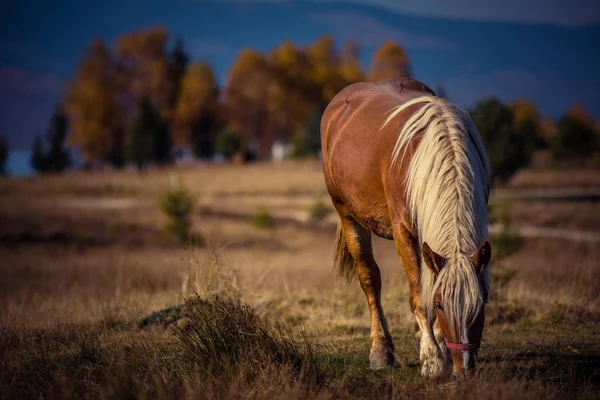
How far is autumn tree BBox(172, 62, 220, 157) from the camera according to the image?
219 feet

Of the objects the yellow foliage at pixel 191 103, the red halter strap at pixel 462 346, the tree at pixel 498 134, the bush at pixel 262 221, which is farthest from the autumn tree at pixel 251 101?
the red halter strap at pixel 462 346

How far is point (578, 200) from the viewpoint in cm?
3266

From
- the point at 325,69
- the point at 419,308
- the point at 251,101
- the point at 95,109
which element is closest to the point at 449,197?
the point at 419,308

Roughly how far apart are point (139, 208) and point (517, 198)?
61.2 feet

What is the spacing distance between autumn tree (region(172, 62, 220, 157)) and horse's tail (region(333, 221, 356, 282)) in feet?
200

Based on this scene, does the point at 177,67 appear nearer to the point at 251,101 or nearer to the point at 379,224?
the point at 251,101

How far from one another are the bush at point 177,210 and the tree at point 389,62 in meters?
53.7

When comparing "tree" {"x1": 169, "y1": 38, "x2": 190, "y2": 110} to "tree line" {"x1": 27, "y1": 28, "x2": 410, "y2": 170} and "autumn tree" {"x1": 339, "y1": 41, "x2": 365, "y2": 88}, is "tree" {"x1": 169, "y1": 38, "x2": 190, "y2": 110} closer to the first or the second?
"tree line" {"x1": 27, "y1": 28, "x2": 410, "y2": 170}

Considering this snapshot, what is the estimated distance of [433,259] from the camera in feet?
13.8

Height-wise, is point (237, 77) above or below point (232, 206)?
above

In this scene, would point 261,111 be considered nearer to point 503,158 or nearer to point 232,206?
point 232,206

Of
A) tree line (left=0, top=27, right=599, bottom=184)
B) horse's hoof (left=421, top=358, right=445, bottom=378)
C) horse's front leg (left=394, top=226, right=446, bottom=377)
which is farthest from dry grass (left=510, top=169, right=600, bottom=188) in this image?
horse's hoof (left=421, top=358, right=445, bottom=378)

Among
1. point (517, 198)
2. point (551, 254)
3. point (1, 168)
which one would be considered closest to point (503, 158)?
point (517, 198)

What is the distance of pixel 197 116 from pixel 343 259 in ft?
203
